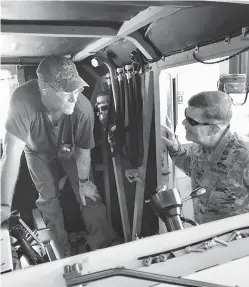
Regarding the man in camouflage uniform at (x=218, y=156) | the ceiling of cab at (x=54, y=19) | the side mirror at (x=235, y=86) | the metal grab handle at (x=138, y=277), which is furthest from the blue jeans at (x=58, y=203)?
the side mirror at (x=235, y=86)

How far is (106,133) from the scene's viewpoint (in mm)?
1978

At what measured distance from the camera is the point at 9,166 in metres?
1.45

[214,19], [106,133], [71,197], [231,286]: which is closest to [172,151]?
[106,133]

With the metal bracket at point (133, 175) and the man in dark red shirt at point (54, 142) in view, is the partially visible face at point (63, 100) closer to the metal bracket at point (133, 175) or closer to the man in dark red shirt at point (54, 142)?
the man in dark red shirt at point (54, 142)

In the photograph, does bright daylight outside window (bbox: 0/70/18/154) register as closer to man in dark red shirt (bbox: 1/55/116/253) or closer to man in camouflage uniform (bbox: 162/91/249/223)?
man in dark red shirt (bbox: 1/55/116/253)

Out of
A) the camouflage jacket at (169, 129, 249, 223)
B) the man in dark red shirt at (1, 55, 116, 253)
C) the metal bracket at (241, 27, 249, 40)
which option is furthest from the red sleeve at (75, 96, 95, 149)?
the metal bracket at (241, 27, 249, 40)

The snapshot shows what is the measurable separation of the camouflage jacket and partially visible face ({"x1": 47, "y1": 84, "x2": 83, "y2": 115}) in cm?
91

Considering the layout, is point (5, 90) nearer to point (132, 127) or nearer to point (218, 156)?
point (132, 127)

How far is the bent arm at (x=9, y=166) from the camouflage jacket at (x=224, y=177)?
45.6 inches

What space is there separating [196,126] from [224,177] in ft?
1.20

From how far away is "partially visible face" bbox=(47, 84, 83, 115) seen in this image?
1547mm

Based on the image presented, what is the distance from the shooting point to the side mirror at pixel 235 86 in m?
1.98

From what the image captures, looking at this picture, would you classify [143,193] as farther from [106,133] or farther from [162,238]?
[162,238]

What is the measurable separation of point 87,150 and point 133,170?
1.94ft
